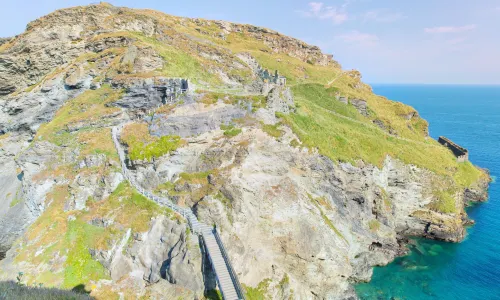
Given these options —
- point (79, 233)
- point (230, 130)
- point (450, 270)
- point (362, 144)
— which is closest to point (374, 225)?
point (450, 270)

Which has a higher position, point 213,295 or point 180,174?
point 180,174

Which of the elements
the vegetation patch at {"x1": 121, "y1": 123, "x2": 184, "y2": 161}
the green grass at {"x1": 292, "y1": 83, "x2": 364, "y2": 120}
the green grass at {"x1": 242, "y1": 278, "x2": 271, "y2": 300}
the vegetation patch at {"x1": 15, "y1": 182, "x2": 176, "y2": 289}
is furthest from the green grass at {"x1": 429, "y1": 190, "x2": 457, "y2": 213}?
the vegetation patch at {"x1": 15, "y1": 182, "x2": 176, "y2": 289}

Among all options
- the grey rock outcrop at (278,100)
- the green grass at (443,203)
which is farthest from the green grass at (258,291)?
the green grass at (443,203)

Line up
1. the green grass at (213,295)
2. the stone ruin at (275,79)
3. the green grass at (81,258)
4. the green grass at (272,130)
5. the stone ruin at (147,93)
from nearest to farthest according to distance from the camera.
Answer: the green grass at (213,295)
the green grass at (81,258)
the green grass at (272,130)
the stone ruin at (147,93)
the stone ruin at (275,79)

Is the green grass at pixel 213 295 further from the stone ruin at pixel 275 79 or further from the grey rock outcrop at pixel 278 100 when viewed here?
the stone ruin at pixel 275 79

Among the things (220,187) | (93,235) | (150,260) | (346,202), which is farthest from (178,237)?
(346,202)

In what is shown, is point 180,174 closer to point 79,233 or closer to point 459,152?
point 79,233
